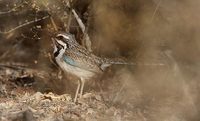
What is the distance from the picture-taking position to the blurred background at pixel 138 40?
11.0m

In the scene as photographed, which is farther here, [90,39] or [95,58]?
[90,39]


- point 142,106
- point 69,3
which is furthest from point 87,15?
point 142,106

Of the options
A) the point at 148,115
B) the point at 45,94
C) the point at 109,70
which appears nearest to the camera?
the point at 148,115

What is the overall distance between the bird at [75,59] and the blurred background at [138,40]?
0.66 metres

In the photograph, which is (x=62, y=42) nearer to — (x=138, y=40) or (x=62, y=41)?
(x=62, y=41)

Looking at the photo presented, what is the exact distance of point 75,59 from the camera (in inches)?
413

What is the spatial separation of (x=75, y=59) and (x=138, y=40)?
1.54 meters

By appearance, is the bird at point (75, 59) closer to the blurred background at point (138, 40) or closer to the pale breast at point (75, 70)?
the pale breast at point (75, 70)

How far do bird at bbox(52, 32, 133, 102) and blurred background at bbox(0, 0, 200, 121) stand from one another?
655mm

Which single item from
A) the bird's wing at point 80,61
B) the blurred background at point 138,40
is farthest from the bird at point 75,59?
the blurred background at point 138,40

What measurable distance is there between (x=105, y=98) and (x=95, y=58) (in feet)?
2.61

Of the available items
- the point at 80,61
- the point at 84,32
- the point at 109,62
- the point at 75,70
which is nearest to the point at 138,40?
the point at 109,62

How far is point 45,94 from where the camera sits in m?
11.0

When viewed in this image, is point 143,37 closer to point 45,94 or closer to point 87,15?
point 87,15
